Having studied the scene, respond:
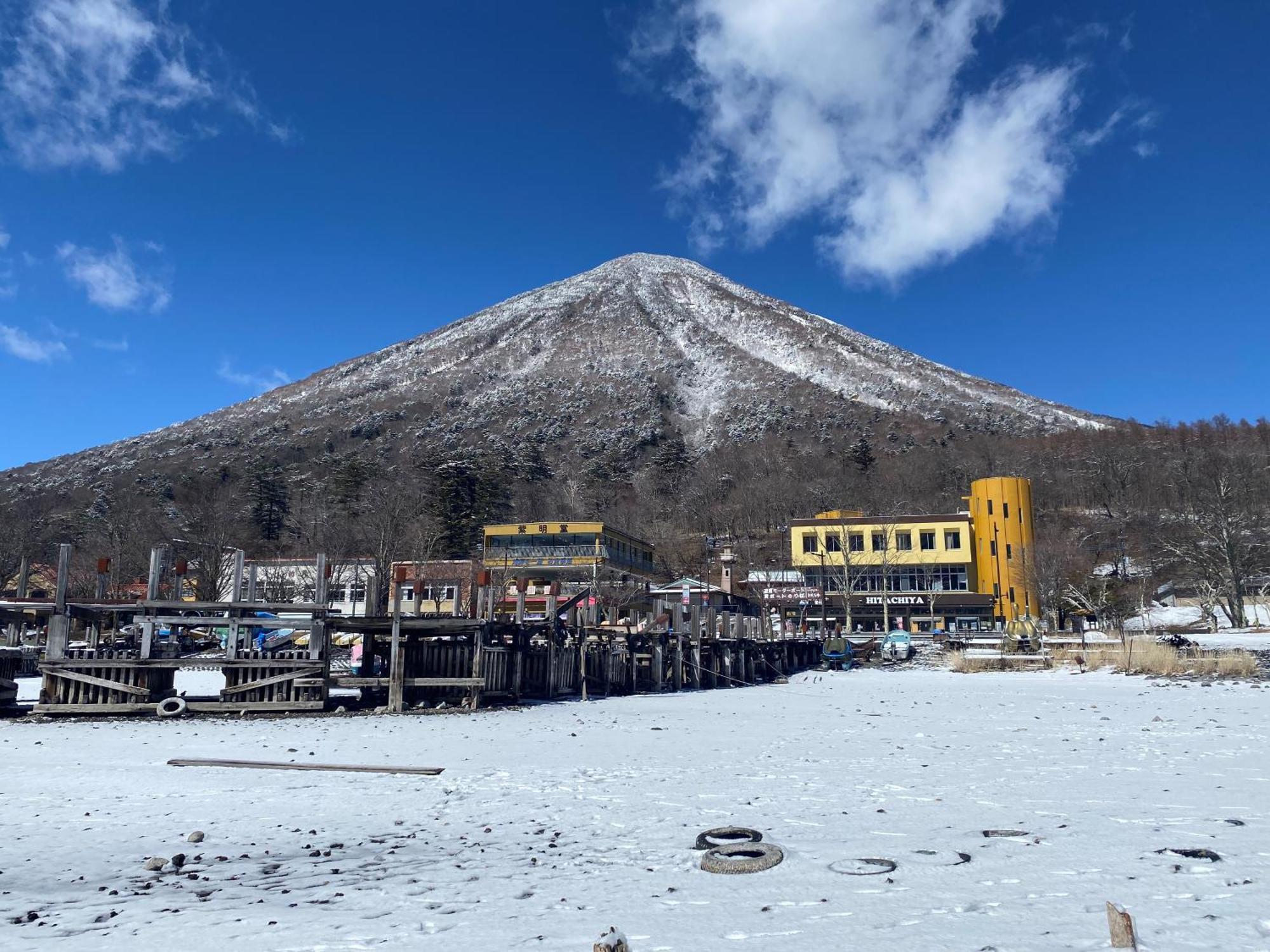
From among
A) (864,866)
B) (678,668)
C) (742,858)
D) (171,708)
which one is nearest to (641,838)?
(742,858)

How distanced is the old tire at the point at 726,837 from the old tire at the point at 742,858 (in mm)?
112

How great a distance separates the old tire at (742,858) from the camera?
269 inches

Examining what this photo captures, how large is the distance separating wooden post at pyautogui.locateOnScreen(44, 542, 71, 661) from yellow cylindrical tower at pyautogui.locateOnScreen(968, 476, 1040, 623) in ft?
226

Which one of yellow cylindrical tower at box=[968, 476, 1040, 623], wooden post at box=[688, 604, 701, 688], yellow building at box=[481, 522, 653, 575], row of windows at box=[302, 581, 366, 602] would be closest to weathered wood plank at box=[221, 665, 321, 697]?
wooden post at box=[688, 604, 701, 688]

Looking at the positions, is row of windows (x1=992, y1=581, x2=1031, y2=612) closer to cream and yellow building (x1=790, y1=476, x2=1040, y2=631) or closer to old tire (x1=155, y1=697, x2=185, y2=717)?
cream and yellow building (x1=790, y1=476, x2=1040, y2=631)

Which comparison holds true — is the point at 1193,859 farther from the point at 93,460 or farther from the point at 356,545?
the point at 93,460

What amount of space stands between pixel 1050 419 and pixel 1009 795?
617 ft

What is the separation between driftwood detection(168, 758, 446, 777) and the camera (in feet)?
38.4

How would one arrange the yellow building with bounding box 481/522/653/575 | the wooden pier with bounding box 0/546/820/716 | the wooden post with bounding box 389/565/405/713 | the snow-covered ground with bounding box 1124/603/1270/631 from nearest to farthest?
the wooden pier with bounding box 0/546/820/716 → the wooden post with bounding box 389/565/405/713 → the snow-covered ground with bounding box 1124/603/1270/631 → the yellow building with bounding box 481/522/653/575

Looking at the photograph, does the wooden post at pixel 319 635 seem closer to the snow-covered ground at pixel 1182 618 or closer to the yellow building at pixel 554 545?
the snow-covered ground at pixel 1182 618

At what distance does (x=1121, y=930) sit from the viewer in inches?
187

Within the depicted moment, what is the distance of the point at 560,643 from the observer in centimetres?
2598

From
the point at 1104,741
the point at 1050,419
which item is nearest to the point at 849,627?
the point at 1104,741

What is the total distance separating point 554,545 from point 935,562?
3366cm
